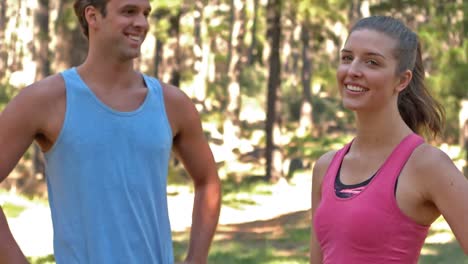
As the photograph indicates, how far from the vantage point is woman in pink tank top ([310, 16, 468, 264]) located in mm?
3240

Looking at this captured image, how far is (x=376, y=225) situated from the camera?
3252 mm

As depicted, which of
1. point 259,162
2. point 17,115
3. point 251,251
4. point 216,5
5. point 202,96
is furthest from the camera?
point 216,5

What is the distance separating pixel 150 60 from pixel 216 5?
18831 mm

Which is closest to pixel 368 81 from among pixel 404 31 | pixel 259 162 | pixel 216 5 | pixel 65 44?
pixel 404 31

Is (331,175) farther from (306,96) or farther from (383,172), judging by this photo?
(306,96)

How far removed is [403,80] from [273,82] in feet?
80.8

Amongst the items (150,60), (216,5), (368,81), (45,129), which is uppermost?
(368,81)

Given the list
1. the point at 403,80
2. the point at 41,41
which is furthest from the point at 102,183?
the point at 41,41

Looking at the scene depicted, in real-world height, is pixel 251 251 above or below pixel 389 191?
below

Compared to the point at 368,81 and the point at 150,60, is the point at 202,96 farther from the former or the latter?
the point at 368,81

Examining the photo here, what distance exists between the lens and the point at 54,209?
380 cm

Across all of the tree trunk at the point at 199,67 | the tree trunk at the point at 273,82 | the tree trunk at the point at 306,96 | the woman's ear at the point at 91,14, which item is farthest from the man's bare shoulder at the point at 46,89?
the tree trunk at the point at 306,96

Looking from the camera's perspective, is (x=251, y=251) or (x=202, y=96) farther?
(x=202, y=96)

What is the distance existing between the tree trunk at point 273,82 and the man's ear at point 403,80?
23474 millimetres
